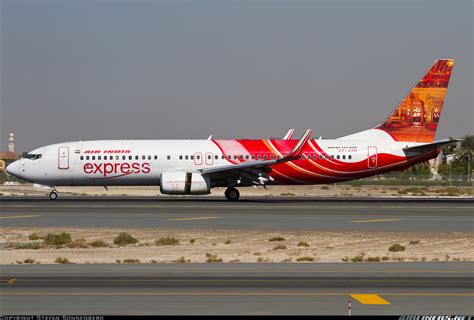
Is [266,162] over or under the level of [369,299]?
over

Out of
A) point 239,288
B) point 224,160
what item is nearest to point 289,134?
point 224,160

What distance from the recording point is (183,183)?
44094 mm

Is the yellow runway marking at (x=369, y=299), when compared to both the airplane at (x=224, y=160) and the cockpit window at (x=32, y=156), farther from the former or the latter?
the cockpit window at (x=32, y=156)

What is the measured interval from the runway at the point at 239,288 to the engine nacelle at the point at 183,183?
82.6 feet

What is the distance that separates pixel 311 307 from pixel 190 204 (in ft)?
96.4

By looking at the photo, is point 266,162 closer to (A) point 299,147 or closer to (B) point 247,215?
(A) point 299,147

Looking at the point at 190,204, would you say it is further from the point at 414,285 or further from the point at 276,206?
the point at 414,285

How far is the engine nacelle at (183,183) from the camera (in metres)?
44.1

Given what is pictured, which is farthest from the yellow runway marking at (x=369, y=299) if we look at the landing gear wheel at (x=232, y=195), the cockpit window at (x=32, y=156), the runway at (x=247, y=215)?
the cockpit window at (x=32, y=156)

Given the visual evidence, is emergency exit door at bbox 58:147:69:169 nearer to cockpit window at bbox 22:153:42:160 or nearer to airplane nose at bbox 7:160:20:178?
cockpit window at bbox 22:153:42:160

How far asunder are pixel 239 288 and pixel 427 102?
37.3 meters

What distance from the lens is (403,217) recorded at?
34594 mm

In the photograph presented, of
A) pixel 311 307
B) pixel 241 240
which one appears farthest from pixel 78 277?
pixel 241 240

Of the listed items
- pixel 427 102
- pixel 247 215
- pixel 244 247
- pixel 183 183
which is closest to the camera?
pixel 244 247
